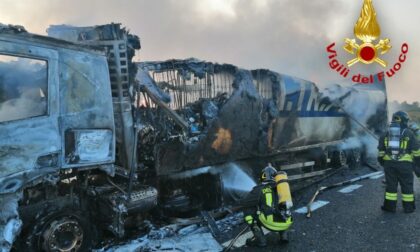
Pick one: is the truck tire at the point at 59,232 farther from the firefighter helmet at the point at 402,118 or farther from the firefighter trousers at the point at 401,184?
the firefighter helmet at the point at 402,118

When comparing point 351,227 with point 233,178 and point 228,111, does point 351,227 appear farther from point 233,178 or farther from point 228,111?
point 228,111

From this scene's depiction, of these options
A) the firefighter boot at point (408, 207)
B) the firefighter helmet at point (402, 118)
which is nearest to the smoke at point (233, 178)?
the firefighter boot at point (408, 207)

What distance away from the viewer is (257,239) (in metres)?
4.54

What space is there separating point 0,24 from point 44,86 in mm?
666

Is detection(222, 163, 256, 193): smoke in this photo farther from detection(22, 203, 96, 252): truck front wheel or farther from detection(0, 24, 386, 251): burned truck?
detection(22, 203, 96, 252): truck front wheel

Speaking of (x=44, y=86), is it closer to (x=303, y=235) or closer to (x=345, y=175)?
(x=303, y=235)

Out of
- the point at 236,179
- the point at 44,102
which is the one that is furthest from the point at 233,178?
the point at 44,102

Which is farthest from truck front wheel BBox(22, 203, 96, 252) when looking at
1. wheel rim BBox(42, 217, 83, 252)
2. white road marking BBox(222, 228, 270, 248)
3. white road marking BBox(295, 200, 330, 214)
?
white road marking BBox(295, 200, 330, 214)

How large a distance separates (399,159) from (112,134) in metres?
4.55

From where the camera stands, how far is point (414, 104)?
22984 mm

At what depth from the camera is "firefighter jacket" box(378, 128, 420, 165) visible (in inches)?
245

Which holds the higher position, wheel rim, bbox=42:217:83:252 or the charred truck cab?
the charred truck cab

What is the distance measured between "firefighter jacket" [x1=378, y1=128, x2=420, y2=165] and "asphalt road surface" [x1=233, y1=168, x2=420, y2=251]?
0.80 m

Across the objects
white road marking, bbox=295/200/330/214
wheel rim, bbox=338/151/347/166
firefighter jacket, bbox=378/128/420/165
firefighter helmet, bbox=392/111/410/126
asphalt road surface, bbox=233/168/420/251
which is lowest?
asphalt road surface, bbox=233/168/420/251
